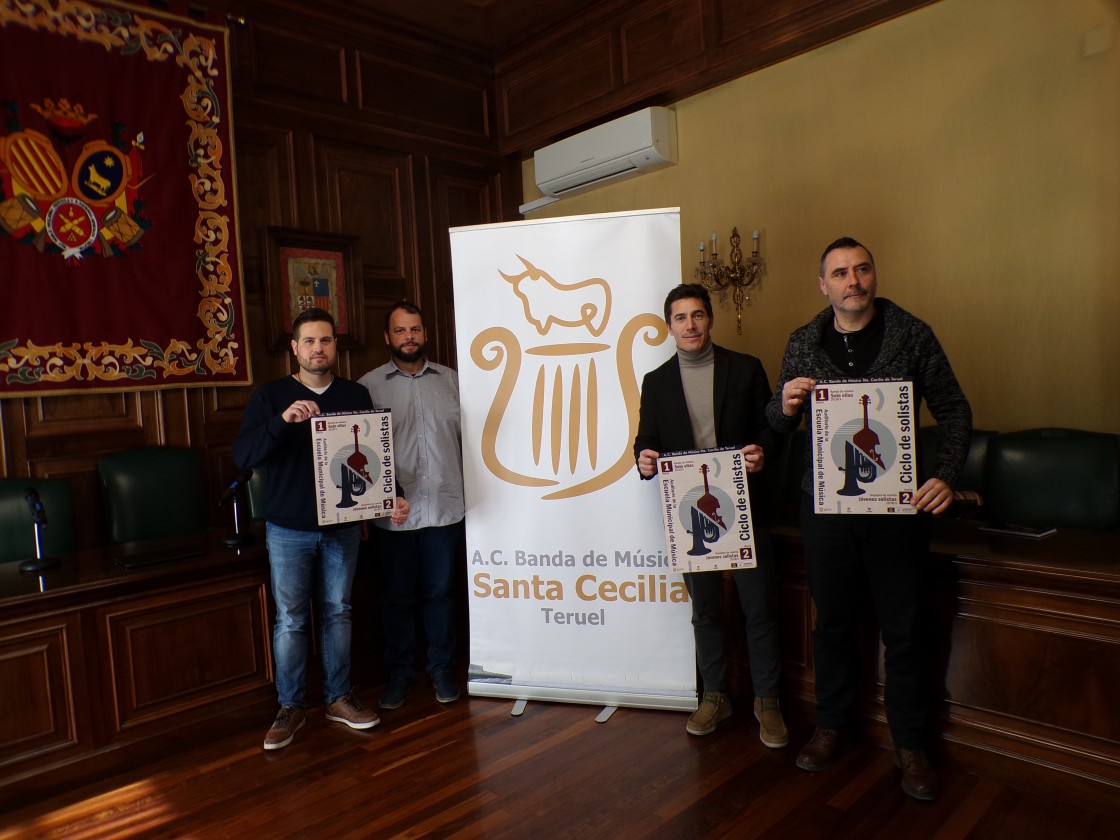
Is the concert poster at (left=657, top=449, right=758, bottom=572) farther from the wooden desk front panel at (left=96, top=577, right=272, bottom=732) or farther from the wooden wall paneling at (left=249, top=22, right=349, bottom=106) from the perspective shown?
the wooden wall paneling at (left=249, top=22, right=349, bottom=106)

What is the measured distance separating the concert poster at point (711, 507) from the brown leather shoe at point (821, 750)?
1.84ft

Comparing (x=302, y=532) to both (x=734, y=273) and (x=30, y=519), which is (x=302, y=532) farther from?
(x=734, y=273)

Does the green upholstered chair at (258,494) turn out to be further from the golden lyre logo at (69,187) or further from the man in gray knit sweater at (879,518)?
the man in gray knit sweater at (879,518)

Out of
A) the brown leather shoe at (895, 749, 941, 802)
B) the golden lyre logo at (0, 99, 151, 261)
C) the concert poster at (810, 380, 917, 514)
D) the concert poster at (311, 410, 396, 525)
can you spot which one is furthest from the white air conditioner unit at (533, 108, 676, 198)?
the brown leather shoe at (895, 749, 941, 802)

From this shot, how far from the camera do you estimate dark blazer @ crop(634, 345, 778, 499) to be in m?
2.46

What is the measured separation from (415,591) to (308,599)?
0.44m

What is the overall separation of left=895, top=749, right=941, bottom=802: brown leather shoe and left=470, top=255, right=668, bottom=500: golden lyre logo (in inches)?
47.9

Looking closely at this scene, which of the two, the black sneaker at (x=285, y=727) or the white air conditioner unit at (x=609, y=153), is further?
the white air conditioner unit at (x=609, y=153)

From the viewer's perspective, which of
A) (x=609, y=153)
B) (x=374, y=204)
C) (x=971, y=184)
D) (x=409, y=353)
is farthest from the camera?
(x=374, y=204)

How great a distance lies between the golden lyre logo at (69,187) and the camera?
3.15 meters

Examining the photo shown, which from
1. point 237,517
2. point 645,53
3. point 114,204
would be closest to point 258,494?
point 237,517

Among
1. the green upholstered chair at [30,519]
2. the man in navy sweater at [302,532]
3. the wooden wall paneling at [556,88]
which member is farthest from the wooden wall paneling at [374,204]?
the green upholstered chair at [30,519]

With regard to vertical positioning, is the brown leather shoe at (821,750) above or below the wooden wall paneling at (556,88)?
below

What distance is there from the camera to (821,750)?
7.63 ft
